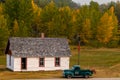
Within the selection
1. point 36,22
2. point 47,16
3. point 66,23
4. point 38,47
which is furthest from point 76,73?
point 36,22

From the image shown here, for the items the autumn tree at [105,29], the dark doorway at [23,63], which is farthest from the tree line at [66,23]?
the dark doorway at [23,63]

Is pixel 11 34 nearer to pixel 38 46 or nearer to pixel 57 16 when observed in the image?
pixel 57 16

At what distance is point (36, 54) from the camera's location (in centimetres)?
5988

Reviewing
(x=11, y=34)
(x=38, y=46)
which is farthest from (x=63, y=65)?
(x=11, y=34)

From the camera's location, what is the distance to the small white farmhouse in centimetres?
5931

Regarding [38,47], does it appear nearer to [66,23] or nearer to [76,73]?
[76,73]

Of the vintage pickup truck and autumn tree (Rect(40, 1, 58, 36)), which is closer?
the vintage pickup truck

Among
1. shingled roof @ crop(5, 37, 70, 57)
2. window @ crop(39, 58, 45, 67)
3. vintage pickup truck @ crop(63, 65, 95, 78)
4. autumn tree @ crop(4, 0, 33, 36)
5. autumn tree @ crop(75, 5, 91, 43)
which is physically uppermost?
autumn tree @ crop(4, 0, 33, 36)

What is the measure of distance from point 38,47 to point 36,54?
154cm

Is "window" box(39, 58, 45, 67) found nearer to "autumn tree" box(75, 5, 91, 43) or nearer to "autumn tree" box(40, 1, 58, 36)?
"autumn tree" box(40, 1, 58, 36)

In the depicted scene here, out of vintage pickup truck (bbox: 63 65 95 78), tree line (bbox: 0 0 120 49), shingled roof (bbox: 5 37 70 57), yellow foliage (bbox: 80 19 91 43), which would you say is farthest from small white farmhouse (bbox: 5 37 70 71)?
yellow foliage (bbox: 80 19 91 43)

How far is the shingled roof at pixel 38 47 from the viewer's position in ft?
196

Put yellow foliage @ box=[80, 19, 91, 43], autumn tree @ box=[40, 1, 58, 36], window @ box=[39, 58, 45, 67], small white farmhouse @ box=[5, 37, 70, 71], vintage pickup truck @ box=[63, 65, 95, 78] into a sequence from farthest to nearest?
autumn tree @ box=[40, 1, 58, 36] < yellow foliage @ box=[80, 19, 91, 43] < window @ box=[39, 58, 45, 67] < small white farmhouse @ box=[5, 37, 70, 71] < vintage pickup truck @ box=[63, 65, 95, 78]

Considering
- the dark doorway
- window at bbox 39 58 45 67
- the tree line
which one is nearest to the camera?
the dark doorway
